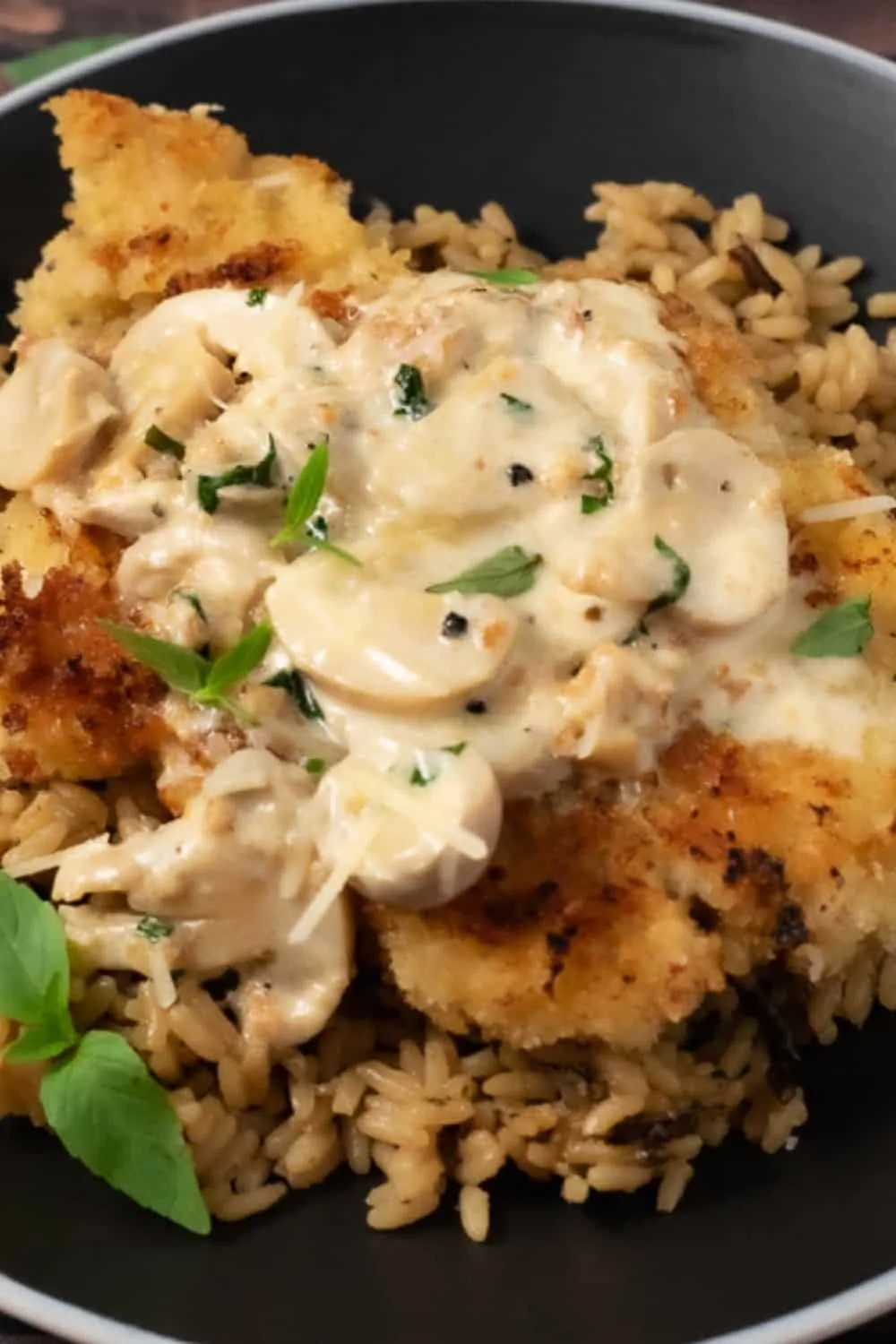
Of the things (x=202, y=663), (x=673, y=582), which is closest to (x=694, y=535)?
(x=673, y=582)

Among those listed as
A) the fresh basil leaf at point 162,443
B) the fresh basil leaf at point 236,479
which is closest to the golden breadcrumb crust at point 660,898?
the fresh basil leaf at point 236,479

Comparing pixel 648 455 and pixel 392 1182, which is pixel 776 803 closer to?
pixel 648 455

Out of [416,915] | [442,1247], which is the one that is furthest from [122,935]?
[442,1247]

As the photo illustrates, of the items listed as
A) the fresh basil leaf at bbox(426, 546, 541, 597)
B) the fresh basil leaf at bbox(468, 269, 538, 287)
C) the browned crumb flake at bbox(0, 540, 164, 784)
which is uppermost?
the fresh basil leaf at bbox(468, 269, 538, 287)

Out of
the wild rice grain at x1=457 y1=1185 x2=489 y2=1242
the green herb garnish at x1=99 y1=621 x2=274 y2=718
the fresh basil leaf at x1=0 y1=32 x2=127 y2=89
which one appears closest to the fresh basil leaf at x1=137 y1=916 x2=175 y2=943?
the green herb garnish at x1=99 y1=621 x2=274 y2=718

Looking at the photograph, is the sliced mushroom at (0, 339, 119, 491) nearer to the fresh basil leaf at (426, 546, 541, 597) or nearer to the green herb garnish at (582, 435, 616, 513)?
the fresh basil leaf at (426, 546, 541, 597)

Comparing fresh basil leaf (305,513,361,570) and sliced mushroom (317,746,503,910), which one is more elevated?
fresh basil leaf (305,513,361,570)
